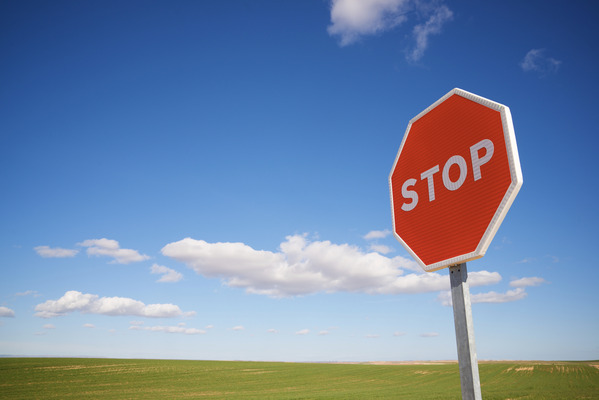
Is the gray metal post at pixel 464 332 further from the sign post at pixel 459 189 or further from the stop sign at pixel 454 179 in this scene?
the stop sign at pixel 454 179

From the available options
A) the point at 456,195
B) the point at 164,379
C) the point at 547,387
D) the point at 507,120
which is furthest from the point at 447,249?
the point at 164,379

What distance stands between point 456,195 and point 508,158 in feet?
1.22

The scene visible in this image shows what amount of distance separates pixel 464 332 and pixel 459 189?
822 millimetres

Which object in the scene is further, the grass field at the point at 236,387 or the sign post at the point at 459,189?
the grass field at the point at 236,387

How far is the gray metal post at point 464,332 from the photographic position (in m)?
1.87

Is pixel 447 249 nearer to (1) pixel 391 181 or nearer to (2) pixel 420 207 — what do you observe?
(2) pixel 420 207

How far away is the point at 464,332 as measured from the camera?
1.94 metres

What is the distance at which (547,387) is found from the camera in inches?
926

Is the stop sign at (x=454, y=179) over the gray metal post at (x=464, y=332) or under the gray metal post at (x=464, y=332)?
over

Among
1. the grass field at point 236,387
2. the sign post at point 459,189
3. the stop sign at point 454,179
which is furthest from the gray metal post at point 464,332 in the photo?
the grass field at point 236,387

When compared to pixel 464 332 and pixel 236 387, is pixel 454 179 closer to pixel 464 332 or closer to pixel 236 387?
pixel 464 332

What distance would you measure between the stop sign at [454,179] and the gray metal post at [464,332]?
0.38ft

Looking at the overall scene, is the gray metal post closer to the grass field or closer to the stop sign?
the stop sign

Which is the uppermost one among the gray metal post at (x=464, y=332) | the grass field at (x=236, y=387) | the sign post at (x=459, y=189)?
the sign post at (x=459, y=189)
